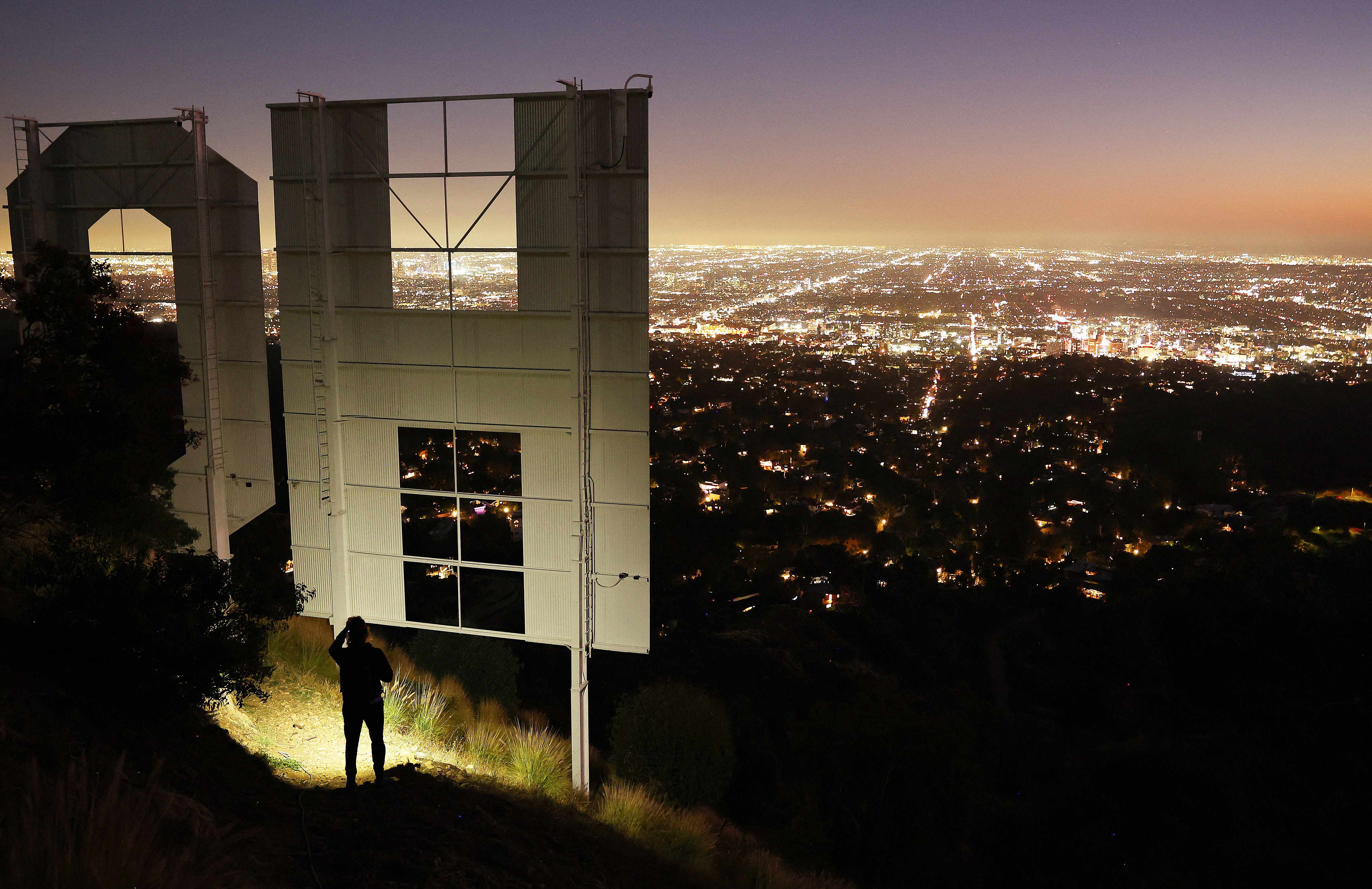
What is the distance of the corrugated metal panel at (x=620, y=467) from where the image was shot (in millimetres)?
7410

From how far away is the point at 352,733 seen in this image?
195 inches

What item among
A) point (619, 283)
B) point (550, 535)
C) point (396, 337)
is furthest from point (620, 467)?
point (396, 337)

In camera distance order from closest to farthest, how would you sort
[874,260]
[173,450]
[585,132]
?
[585,132] → [173,450] → [874,260]

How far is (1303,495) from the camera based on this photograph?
31938mm

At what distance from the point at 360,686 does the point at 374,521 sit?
143 inches

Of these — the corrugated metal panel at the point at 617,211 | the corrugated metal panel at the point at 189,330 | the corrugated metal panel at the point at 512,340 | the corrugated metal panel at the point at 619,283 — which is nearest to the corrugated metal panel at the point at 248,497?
the corrugated metal panel at the point at 189,330

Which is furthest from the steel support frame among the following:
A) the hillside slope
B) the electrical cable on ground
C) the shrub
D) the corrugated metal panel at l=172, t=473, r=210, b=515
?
the electrical cable on ground

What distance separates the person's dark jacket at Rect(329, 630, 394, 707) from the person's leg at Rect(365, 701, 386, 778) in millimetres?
63

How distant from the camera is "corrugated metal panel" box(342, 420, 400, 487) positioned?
809 cm

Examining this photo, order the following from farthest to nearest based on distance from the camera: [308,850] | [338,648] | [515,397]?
[515,397]
[338,648]
[308,850]

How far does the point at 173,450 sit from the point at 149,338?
4.19ft

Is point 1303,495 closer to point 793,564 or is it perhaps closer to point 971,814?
point 793,564

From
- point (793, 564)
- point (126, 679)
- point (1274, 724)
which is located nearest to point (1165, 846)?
point (1274, 724)

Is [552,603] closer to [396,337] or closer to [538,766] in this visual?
[538,766]
